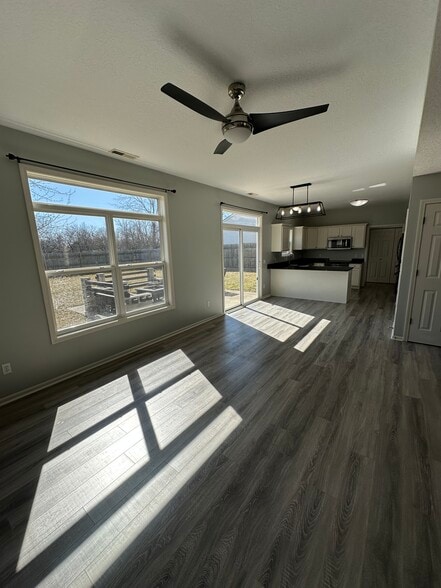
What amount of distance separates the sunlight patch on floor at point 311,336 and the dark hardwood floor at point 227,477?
0.53m

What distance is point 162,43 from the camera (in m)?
1.42

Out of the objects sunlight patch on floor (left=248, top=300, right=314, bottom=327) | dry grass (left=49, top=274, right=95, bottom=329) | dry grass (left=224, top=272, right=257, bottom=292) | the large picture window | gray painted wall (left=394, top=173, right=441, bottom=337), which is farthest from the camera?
dry grass (left=224, top=272, right=257, bottom=292)

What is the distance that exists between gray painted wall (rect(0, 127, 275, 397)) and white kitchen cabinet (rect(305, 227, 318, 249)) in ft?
16.2

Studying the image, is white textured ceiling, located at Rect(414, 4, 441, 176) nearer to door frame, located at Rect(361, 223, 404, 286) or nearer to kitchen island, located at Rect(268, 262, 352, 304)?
kitchen island, located at Rect(268, 262, 352, 304)

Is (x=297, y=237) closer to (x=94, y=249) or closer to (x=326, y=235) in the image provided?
(x=326, y=235)

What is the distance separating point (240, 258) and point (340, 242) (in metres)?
4.02

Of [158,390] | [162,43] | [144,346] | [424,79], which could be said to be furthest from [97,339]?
[424,79]

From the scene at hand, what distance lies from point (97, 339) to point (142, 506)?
226cm

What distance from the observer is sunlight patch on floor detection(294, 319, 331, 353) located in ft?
11.9

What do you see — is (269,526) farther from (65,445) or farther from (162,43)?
→ (162,43)

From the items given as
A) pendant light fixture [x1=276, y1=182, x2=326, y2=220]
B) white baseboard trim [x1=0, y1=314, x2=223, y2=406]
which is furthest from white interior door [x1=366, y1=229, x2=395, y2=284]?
white baseboard trim [x1=0, y1=314, x2=223, y2=406]

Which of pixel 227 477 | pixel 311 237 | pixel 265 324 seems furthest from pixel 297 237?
pixel 227 477

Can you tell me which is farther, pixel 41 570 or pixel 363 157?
pixel 363 157

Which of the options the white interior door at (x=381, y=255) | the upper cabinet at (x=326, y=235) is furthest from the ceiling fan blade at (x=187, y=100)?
the white interior door at (x=381, y=255)
